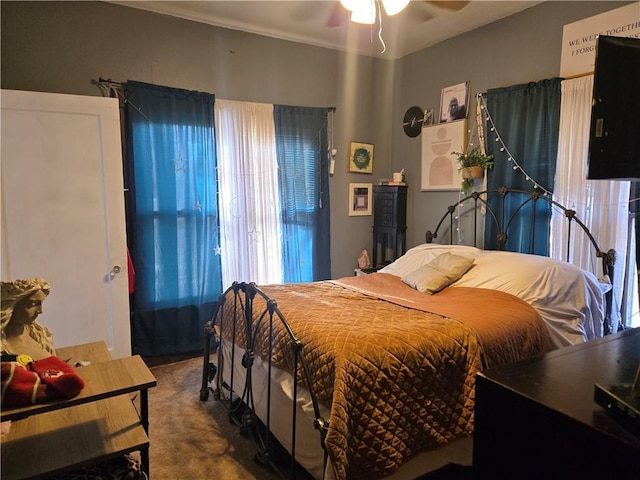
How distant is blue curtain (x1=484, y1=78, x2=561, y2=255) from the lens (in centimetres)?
306

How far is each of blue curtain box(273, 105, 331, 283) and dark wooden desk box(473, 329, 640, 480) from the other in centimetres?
305

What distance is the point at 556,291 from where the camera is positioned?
2.52m

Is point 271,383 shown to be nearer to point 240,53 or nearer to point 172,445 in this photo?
point 172,445

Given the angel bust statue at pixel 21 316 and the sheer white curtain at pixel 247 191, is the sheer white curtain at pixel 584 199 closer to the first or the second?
the sheer white curtain at pixel 247 191

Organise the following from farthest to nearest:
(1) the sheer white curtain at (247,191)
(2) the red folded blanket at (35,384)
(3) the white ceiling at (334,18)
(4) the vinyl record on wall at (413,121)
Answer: (4) the vinyl record on wall at (413,121) < (1) the sheer white curtain at (247,191) < (3) the white ceiling at (334,18) < (2) the red folded blanket at (35,384)

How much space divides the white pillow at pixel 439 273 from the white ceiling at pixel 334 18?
181 centimetres

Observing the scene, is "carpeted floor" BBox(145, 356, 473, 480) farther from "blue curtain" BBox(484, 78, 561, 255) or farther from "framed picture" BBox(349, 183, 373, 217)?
"framed picture" BBox(349, 183, 373, 217)

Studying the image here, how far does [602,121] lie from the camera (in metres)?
1.08

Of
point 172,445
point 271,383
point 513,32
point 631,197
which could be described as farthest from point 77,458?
point 513,32

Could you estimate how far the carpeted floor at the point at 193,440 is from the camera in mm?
2105

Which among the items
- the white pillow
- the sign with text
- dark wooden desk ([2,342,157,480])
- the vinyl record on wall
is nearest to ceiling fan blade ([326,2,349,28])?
the vinyl record on wall

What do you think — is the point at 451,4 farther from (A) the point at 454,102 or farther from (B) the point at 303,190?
(B) the point at 303,190

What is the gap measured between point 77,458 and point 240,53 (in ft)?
11.2

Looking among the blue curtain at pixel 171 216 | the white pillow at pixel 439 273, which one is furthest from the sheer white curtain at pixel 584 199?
the blue curtain at pixel 171 216
